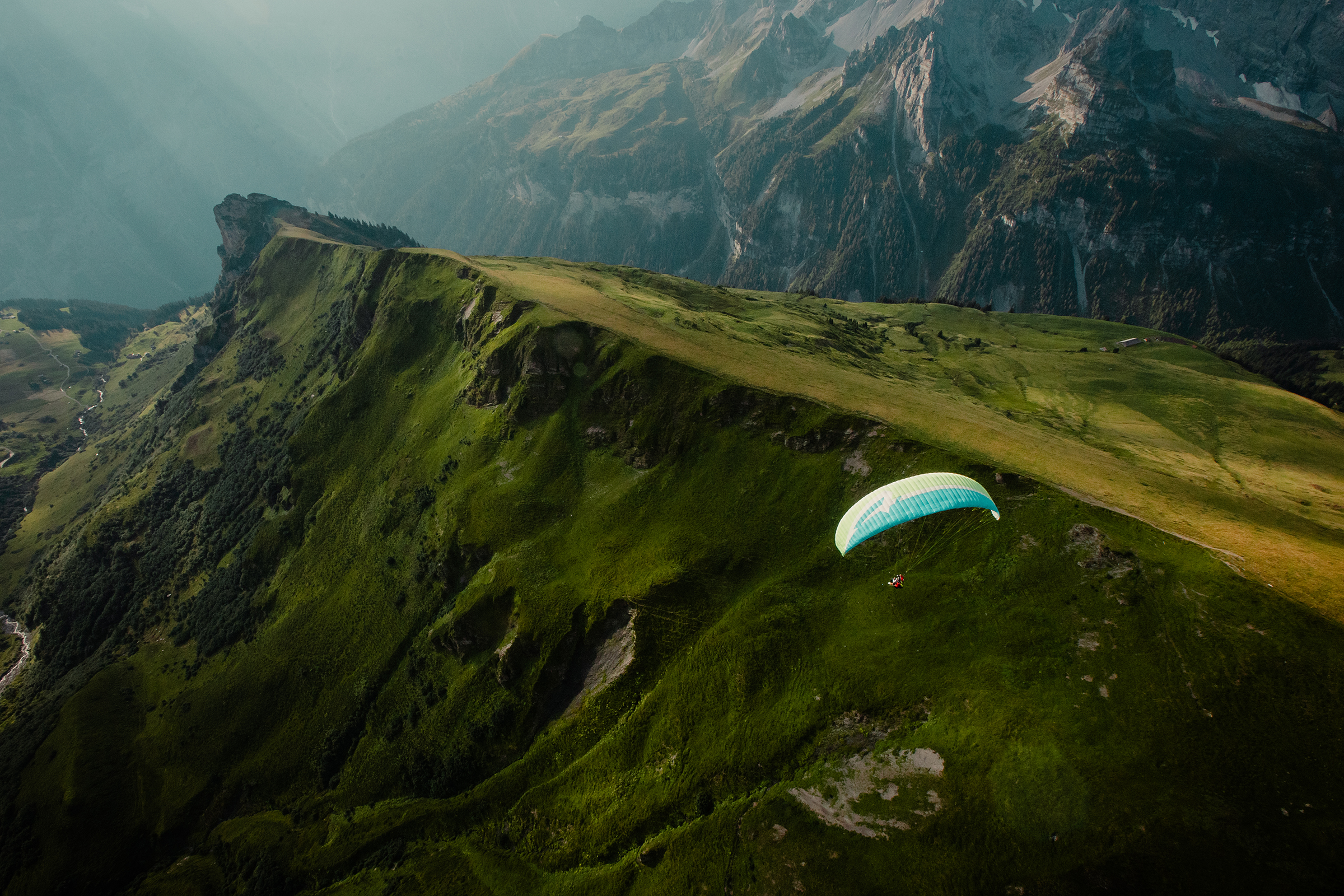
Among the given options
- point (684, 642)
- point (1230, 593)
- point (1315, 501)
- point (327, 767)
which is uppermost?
point (1230, 593)

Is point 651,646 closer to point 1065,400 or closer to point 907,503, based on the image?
point 907,503

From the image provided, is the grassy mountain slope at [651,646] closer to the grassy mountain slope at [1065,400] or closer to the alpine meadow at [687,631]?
the alpine meadow at [687,631]

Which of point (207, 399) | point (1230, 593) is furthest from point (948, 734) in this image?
point (207, 399)

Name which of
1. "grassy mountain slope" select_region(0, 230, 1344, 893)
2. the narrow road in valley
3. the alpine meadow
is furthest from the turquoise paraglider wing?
the narrow road in valley

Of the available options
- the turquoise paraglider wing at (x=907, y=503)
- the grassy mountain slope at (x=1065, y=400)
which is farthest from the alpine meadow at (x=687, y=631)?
the grassy mountain slope at (x=1065, y=400)

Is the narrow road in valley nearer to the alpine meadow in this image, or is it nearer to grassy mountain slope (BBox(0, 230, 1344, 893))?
the alpine meadow

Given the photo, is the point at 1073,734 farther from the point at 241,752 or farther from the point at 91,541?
the point at 91,541
